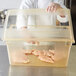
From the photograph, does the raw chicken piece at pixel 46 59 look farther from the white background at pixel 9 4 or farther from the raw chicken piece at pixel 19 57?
the white background at pixel 9 4

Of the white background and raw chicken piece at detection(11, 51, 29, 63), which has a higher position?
the white background

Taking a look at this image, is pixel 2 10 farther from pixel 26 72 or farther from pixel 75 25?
pixel 26 72

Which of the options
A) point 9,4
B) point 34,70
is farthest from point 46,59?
point 9,4

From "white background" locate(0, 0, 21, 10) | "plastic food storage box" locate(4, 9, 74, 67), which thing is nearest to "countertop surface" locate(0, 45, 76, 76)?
"plastic food storage box" locate(4, 9, 74, 67)

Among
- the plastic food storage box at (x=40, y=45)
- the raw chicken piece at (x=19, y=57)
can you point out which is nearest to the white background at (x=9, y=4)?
the plastic food storage box at (x=40, y=45)

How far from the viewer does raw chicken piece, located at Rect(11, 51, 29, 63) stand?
76 cm

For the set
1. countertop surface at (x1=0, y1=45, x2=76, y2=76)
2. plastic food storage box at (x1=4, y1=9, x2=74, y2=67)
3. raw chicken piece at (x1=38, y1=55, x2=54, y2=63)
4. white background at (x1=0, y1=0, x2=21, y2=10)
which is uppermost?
white background at (x1=0, y1=0, x2=21, y2=10)

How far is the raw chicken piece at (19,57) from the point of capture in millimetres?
756

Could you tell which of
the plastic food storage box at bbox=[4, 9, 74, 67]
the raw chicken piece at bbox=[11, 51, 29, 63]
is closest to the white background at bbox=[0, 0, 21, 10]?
the plastic food storage box at bbox=[4, 9, 74, 67]

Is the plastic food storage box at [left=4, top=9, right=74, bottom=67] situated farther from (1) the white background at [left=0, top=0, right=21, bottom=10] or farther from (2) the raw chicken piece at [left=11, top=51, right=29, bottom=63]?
(1) the white background at [left=0, top=0, right=21, bottom=10]

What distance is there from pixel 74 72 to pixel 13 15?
1.25 feet

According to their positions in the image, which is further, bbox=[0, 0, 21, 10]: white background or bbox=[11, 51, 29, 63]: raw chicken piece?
bbox=[0, 0, 21, 10]: white background

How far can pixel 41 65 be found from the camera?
76cm

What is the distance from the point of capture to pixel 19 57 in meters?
0.76
